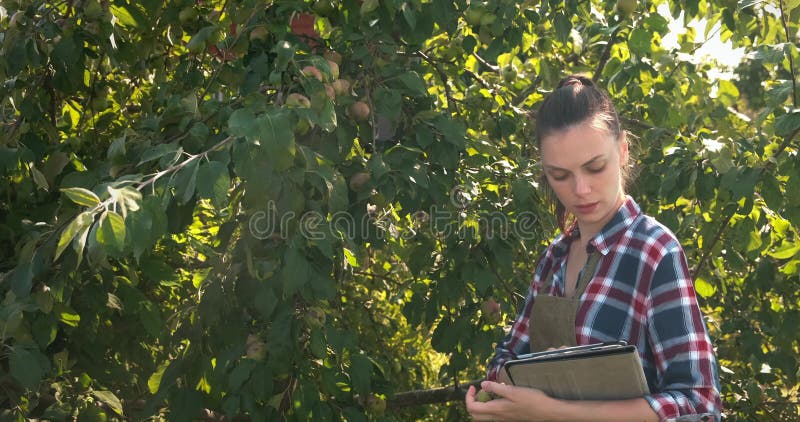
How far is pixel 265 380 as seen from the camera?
2451mm

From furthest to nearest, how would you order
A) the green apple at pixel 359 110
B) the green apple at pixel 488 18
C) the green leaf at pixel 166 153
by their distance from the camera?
the green apple at pixel 488 18 < the green apple at pixel 359 110 < the green leaf at pixel 166 153

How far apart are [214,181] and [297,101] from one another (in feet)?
1.07

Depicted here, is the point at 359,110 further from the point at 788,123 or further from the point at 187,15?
the point at 788,123

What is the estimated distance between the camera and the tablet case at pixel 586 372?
4.94ft

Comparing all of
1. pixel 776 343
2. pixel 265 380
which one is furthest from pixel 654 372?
pixel 776 343

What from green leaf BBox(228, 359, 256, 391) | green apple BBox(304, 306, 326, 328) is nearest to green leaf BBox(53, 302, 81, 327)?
green leaf BBox(228, 359, 256, 391)

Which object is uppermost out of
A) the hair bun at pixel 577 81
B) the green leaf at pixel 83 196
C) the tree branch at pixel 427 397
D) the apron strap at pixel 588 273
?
the hair bun at pixel 577 81

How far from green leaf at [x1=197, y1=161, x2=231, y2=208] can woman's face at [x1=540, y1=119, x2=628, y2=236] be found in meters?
0.64

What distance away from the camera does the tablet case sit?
4.94 feet

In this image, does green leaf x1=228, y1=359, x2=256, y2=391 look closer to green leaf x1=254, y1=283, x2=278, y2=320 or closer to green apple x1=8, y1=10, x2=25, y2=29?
green leaf x1=254, y1=283, x2=278, y2=320

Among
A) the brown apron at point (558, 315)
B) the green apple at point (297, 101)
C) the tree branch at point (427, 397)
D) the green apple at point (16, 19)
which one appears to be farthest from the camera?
the tree branch at point (427, 397)

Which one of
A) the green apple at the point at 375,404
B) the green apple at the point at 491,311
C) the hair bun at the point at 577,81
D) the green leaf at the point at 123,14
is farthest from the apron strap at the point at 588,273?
the green leaf at the point at 123,14

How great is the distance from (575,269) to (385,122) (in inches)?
39.1

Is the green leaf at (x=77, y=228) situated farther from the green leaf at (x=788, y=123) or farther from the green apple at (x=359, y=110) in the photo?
the green leaf at (x=788, y=123)
